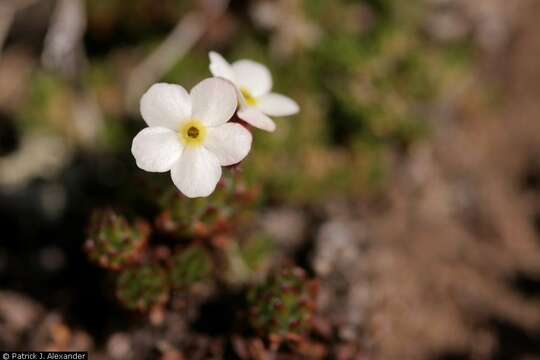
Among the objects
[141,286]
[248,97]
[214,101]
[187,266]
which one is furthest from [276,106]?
[141,286]

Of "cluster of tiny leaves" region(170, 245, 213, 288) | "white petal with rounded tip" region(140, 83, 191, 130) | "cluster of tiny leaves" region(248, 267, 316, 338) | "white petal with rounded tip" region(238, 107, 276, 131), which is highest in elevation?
"white petal with rounded tip" region(140, 83, 191, 130)

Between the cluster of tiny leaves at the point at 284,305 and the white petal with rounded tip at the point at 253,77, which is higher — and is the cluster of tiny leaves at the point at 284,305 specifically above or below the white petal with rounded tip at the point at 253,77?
below

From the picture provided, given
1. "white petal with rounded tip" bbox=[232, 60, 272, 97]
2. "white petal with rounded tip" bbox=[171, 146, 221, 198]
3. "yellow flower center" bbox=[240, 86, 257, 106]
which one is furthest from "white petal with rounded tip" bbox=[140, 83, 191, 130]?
"white petal with rounded tip" bbox=[232, 60, 272, 97]

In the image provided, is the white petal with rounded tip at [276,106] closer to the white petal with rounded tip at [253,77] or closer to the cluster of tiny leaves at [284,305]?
the white petal with rounded tip at [253,77]

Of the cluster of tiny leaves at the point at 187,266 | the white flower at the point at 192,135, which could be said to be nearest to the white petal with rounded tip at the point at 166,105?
the white flower at the point at 192,135

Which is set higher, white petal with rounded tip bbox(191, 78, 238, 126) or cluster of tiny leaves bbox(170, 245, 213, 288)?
white petal with rounded tip bbox(191, 78, 238, 126)

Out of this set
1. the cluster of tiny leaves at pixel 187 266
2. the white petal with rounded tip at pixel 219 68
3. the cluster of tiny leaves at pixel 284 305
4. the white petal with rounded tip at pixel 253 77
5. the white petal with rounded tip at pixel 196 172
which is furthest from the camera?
the cluster of tiny leaves at pixel 187 266

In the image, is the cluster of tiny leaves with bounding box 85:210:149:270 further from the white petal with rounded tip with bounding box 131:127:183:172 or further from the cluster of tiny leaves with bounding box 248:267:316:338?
the cluster of tiny leaves with bounding box 248:267:316:338
